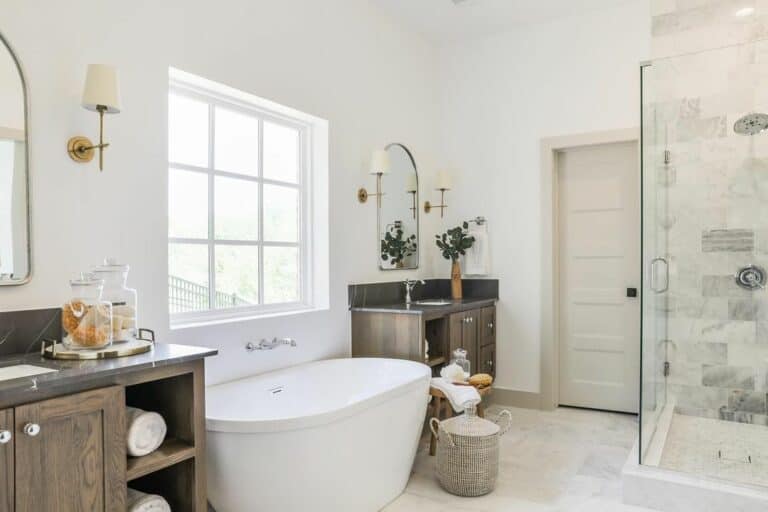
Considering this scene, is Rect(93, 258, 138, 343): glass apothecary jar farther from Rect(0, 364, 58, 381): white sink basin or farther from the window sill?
the window sill

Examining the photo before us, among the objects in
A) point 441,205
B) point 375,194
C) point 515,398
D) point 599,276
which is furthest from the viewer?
point 441,205

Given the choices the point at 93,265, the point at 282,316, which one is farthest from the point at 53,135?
the point at 282,316

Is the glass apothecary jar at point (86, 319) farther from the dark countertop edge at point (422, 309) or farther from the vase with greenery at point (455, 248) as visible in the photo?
the vase with greenery at point (455, 248)

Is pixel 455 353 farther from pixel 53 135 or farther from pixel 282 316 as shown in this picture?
pixel 53 135

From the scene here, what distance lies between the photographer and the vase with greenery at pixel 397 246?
3869mm

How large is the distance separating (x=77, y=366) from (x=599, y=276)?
11.6ft

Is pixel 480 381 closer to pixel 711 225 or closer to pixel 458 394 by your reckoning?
Answer: pixel 458 394

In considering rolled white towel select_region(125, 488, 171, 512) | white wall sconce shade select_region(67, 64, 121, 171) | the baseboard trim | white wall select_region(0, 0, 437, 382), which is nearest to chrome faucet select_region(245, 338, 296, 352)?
white wall select_region(0, 0, 437, 382)

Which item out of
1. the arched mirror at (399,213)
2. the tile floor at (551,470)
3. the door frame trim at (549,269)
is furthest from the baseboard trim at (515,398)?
the arched mirror at (399,213)

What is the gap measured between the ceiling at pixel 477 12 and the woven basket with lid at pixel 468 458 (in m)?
2.82

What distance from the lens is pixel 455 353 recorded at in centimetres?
338

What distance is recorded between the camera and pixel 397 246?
13.1 ft

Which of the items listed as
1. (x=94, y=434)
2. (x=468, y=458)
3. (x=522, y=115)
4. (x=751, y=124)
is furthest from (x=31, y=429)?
(x=522, y=115)

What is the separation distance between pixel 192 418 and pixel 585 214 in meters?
3.26
